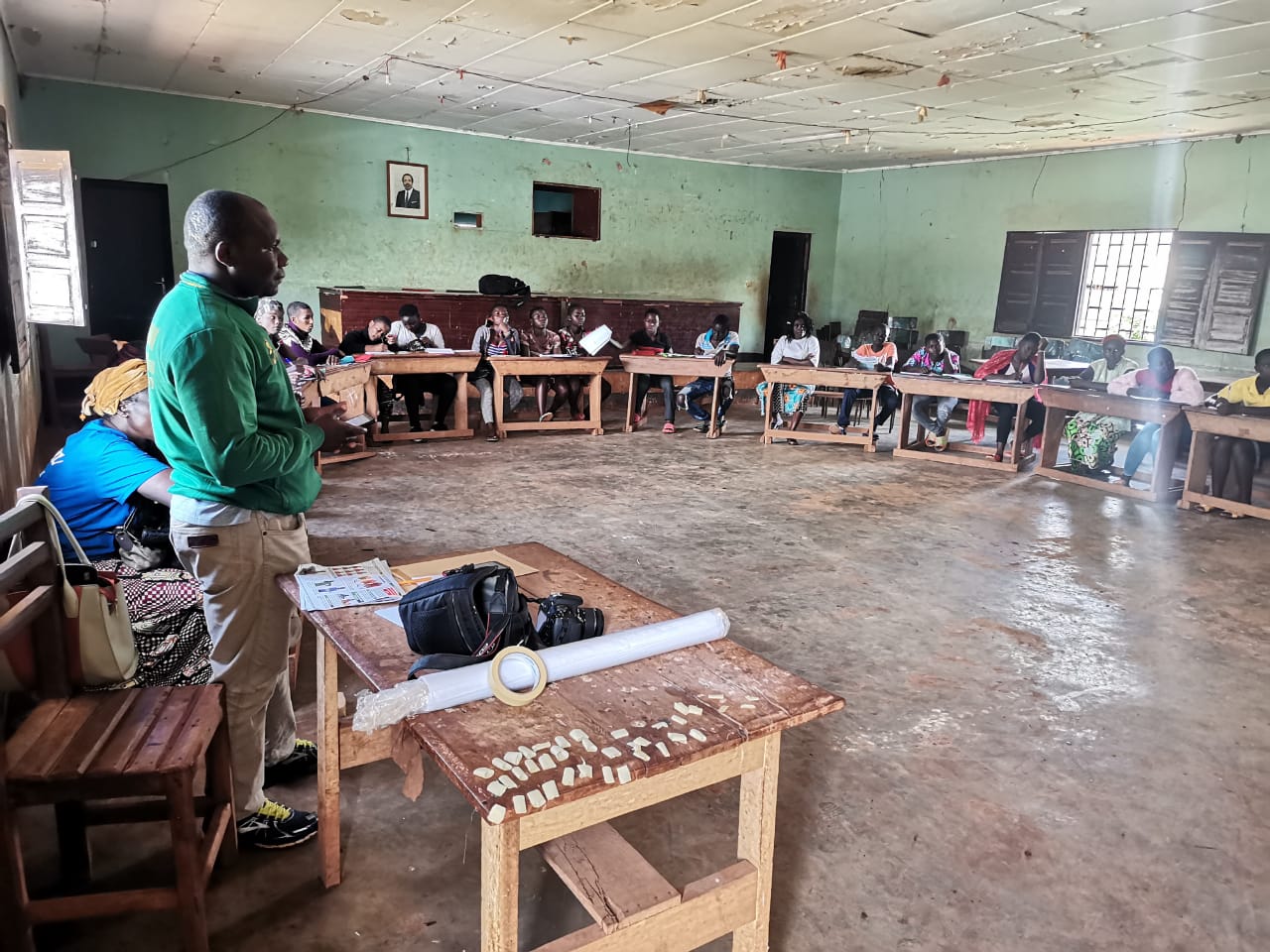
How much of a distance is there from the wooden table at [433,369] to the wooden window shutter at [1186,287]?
23.3 ft

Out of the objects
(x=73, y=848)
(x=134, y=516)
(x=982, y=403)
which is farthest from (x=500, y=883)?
(x=982, y=403)

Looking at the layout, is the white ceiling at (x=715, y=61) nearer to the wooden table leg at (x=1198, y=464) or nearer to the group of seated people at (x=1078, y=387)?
the group of seated people at (x=1078, y=387)

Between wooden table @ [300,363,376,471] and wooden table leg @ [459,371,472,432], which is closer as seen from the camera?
wooden table @ [300,363,376,471]

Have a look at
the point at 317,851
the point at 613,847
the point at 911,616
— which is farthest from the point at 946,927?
the point at 911,616

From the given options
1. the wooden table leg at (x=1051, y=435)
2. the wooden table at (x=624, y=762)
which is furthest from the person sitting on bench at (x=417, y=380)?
the wooden table at (x=624, y=762)

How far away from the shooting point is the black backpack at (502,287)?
373 inches

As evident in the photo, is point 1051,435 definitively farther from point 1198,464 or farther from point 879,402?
point 879,402

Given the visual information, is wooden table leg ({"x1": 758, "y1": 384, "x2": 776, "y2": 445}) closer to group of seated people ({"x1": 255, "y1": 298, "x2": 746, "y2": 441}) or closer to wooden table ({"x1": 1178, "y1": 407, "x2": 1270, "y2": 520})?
group of seated people ({"x1": 255, "y1": 298, "x2": 746, "y2": 441})

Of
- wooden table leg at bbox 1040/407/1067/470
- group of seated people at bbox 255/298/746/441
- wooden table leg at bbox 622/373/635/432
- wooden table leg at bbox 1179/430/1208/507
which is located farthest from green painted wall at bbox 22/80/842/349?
wooden table leg at bbox 1179/430/1208/507

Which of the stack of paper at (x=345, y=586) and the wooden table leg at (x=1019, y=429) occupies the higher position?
the stack of paper at (x=345, y=586)

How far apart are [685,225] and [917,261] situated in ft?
10.4

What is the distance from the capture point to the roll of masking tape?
137 centimetres

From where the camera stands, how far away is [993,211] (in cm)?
1062

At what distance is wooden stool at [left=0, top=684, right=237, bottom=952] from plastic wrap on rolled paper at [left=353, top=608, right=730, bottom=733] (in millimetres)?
576
